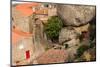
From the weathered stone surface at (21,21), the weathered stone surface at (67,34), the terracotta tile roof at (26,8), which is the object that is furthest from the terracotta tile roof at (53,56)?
the terracotta tile roof at (26,8)

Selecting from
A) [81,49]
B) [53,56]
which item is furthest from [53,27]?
[81,49]

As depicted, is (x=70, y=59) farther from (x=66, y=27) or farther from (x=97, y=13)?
(x=97, y=13)

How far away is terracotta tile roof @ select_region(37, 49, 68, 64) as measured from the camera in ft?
7.12

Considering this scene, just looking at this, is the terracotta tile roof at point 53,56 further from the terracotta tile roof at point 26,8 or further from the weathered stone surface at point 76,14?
the terracotta tile roof at point 26,8

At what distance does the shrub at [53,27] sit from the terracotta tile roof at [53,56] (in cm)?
15

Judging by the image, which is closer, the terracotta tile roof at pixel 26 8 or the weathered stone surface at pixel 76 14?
the terracotta tile roof at pixel 26 8

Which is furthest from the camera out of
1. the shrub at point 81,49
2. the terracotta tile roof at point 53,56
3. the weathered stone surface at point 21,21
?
the shrub at point 81,49

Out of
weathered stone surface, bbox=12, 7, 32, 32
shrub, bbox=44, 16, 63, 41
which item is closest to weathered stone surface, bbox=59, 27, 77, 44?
shrub, bbox=44, 16, 63, 41

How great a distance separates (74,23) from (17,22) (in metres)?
0.68

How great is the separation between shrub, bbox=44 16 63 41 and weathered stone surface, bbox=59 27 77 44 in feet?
0.18

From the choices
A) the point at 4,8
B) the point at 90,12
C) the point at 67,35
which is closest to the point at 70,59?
the point at 67,35

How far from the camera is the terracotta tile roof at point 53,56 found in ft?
7.12

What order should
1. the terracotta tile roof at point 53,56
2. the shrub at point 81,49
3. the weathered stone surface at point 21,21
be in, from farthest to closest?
the shrub at point 81,49, the terracotta tile roof at point 53,56, the weathered stone surface at point 21,21

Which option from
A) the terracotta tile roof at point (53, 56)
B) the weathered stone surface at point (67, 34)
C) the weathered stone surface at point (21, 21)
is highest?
the weathered stone surface at point (21, 21)
